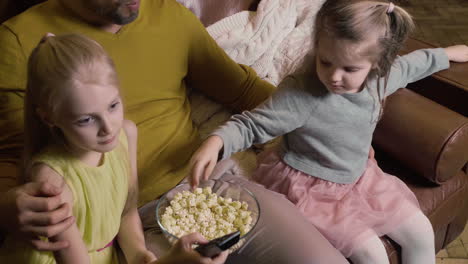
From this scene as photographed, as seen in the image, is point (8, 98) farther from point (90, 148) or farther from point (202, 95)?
point (202, 95)

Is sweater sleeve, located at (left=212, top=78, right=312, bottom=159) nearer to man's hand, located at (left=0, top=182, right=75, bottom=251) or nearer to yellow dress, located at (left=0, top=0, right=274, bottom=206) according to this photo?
yellow dress, located at (left=0, top=0, right=274, bottom=206)

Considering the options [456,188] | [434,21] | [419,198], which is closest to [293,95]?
[419,198]

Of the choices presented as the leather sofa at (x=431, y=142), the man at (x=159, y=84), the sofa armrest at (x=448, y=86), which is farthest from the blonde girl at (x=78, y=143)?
the sofa armrest at (x=448, y=86)

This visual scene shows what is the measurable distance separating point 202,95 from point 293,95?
0.43m

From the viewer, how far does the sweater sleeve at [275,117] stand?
1299mm

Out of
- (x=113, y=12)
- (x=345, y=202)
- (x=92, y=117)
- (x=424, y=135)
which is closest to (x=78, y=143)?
(x=92, y=117)

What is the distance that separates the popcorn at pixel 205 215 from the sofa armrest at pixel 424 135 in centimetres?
57

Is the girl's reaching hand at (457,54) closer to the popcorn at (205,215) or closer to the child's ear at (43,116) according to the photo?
the popcorn at (205,215)

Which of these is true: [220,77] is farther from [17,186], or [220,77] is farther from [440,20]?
[440,20]

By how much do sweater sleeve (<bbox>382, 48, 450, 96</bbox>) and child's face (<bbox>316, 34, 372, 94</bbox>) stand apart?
0.23 m

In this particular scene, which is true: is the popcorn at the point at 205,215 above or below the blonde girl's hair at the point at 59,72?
below

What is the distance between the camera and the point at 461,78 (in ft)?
5.13

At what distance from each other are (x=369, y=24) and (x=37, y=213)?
0.87 meters

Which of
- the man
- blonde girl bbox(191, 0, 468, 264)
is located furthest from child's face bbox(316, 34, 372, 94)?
the man
